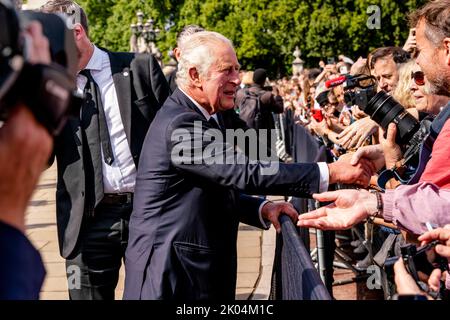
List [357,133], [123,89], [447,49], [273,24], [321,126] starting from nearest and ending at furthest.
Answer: [447,49], [123,89], [357,133], [321,126], [273,24]

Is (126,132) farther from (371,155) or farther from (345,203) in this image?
(345,203)

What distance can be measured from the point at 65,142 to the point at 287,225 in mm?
1527

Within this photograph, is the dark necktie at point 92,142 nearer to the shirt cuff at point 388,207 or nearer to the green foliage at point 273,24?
the shirt cuff at point 388,207

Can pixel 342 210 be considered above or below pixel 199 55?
below

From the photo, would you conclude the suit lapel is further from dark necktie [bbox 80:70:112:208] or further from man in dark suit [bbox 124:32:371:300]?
man in dark suit [bbox 124:32:371:300]

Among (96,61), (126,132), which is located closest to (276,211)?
(126,132)

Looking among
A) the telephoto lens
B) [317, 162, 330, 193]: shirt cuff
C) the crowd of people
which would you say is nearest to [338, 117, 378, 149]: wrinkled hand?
the crowd of people

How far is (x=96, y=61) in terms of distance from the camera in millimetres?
4438

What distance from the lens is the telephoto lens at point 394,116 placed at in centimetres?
388

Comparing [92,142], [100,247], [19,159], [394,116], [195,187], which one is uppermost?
[394,116]

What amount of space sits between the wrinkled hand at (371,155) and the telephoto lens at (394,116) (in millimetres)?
122

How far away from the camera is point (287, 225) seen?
3.39 m

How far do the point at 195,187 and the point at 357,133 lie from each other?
6.07 feet

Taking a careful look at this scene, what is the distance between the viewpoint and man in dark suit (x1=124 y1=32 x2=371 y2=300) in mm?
3229
